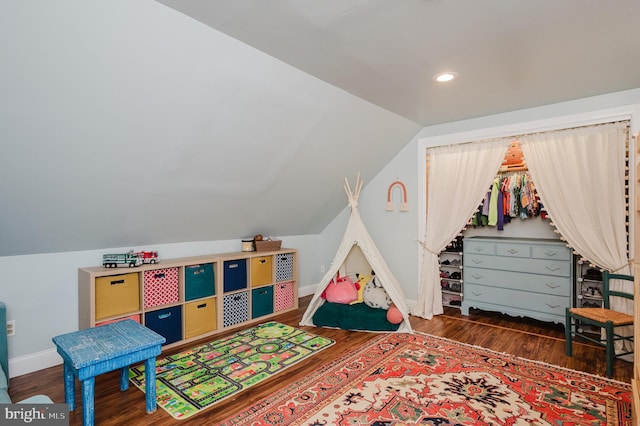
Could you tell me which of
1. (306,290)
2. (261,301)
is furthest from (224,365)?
(306,290)

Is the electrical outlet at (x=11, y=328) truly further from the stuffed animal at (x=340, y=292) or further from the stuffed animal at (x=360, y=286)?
the stuffed animal at (x=360, y=286)

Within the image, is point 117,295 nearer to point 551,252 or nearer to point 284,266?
point 284,266

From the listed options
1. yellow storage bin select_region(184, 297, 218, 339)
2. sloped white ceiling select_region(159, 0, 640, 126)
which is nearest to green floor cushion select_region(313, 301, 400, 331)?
yellow storage bin select_region(184, 297, 218, 339)

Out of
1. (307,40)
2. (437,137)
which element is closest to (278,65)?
(307,40)

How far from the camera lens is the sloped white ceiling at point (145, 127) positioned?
6.25 feet

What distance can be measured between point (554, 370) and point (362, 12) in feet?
10.1

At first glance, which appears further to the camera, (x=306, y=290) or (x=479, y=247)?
(x=306, y=290)

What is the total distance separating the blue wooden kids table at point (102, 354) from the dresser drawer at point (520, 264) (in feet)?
11.7

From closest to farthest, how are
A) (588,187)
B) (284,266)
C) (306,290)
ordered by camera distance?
(588,187)
(284,266)
(306,290)

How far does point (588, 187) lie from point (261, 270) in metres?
3.60

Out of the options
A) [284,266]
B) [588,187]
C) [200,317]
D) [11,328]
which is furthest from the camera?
[284,266]

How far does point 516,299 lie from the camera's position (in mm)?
4012

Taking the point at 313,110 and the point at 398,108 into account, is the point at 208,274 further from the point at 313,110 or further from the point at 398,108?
the point at 398,108

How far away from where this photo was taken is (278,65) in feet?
8.61
